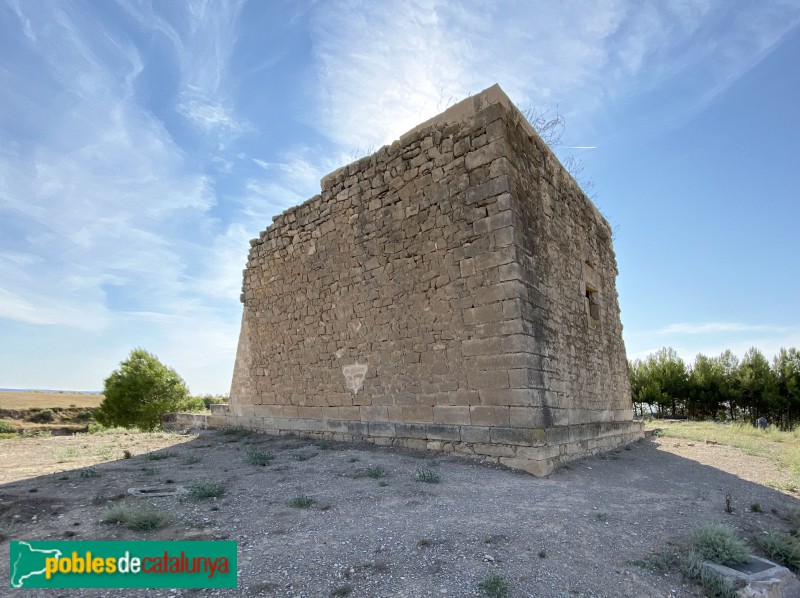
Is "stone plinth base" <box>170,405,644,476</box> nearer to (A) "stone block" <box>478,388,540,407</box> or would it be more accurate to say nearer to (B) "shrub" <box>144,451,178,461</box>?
(A) "stone block" <box>478,388,540,407</box>

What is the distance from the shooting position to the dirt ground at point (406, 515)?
3.09 m

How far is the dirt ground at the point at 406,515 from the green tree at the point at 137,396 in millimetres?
20105

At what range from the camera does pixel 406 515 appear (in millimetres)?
4156

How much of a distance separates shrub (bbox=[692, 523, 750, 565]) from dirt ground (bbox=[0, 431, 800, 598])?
197 millimetres

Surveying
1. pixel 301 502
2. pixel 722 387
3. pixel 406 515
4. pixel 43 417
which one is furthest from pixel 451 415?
pixel 43 417

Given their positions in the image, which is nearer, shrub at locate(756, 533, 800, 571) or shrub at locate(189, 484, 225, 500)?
shrub at locate(756, 533, 800, 571)

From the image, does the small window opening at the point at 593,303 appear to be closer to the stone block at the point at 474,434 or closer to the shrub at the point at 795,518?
the stone block at the point at 474,434

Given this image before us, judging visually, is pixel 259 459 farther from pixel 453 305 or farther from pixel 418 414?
pixel 453 305

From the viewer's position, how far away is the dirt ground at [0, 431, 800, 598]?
3088 mm

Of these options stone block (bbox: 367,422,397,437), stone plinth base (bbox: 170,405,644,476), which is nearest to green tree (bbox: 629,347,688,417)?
stone plinth base (bbox: 170,405,644,476)

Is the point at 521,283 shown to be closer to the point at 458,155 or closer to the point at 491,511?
the point at 458,155

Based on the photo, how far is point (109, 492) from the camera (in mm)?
4781

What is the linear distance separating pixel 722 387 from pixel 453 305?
20194 millimetres

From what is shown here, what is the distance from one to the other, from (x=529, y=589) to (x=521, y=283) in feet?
13.2
